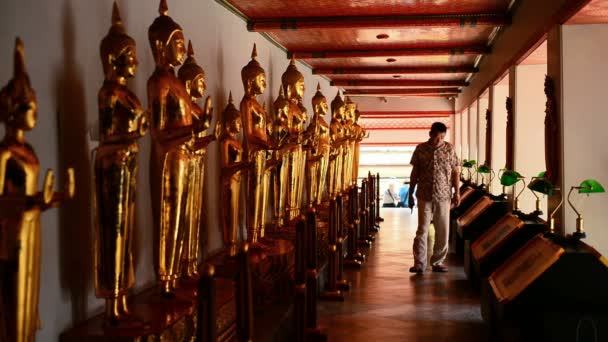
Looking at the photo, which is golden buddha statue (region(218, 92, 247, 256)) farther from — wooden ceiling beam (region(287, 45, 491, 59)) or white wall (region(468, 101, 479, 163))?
white wall (region(468, 101, 479, 163))

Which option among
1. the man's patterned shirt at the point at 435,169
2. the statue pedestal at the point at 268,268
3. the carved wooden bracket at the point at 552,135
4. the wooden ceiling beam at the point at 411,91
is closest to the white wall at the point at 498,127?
the man's patterned shirt at the point at 435,169

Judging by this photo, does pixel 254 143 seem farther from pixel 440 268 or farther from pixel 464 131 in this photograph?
pixel 464 131

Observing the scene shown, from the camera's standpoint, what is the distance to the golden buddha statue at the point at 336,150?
786 centimetres

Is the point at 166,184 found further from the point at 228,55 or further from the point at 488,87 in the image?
the point at 488,87

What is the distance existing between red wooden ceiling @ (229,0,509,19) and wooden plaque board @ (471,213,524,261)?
74.4 inches

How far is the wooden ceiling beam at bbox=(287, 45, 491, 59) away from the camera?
767 centimetres

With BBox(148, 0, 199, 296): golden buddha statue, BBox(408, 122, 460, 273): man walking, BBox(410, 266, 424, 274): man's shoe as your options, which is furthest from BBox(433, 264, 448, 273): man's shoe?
BBox(148, 0, 199, 296): golden buddha statue

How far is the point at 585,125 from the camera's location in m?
4.09

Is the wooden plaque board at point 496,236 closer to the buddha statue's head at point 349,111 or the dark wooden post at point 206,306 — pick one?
the dark wooden post at point 206,306

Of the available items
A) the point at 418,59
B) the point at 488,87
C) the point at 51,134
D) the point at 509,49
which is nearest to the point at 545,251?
the point at 51,134

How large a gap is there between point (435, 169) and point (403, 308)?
158 centimetres

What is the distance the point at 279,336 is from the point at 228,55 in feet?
7.96

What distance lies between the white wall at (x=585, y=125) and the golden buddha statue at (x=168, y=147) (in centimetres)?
244

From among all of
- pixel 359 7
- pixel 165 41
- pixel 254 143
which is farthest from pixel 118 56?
pixel 359 7
